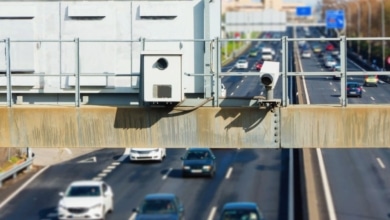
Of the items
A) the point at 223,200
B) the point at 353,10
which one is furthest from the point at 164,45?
the point at 353,10

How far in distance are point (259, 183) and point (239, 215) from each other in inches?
494

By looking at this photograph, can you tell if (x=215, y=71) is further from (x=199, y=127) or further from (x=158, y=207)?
(x=158, y=207)

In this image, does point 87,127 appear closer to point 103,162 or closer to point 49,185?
point 49,185

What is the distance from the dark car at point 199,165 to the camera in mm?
41656

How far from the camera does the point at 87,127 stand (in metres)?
13.6

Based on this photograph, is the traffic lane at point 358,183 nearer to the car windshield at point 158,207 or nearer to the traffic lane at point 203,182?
the traffic lane at point 203,182

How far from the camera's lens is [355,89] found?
15.9 meters

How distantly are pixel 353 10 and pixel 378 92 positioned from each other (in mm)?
111282

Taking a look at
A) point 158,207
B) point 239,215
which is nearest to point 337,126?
point 239,215

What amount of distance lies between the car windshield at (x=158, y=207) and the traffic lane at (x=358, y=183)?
493 centimetres

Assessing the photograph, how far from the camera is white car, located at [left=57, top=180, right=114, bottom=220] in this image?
3219 cm

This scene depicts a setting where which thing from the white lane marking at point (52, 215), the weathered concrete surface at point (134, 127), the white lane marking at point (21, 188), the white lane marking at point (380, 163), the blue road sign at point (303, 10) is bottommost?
the white lane marking at point (52, 215)

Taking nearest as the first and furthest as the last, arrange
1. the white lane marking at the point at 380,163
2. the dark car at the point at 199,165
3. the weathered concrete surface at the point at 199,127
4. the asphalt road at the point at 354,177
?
the weathered concrete surface at the point at 199,127, the asphalt road at the point at 354,177, the dark car at the point at 199,165, the white lane marking at the point at 380,163

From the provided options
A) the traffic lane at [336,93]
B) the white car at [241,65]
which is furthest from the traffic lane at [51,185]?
the traffic lane at [336,93]
